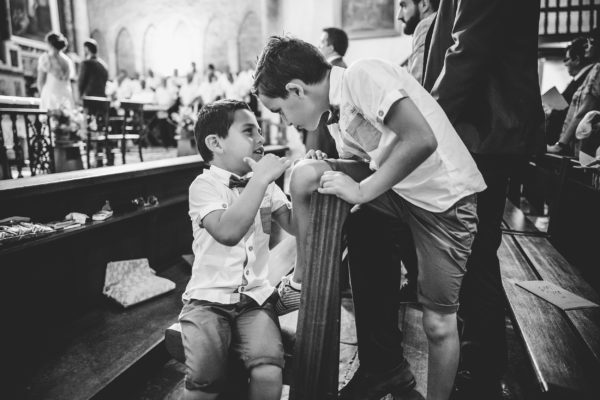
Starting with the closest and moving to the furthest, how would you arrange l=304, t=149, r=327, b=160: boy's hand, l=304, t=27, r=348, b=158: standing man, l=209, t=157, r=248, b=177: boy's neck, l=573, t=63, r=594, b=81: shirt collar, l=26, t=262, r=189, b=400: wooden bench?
1. l=304, t=149, r=327, b=160: boy's hand
2. l=209, t=157, r=248, b=177: boy's neck
3. l=26, t=262, r=189, b=400: wooden bench
4. l=304, t=27, r=348, b=158: standing man
5. l=573, t=63, r=594, b=81: shirt collar

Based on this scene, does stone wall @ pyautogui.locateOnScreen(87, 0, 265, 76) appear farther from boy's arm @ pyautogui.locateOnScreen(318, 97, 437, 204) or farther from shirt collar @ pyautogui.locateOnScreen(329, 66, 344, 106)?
boy's arm @ pyautogui.locateOnScreen(318, 97, 437, 204)

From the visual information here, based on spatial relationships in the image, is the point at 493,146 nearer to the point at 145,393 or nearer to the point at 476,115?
the point at 476,115

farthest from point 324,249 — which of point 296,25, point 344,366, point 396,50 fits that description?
point 296,25

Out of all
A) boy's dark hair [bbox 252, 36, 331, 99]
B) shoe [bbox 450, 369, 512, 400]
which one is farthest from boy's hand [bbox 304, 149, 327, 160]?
shoe [bbox 450, 369, 512, 400]

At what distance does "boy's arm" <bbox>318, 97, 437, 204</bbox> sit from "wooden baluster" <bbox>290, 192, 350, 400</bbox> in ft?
0.13

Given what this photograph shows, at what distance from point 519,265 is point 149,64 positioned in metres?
18.3

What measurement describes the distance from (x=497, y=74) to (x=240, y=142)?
39.2 inches

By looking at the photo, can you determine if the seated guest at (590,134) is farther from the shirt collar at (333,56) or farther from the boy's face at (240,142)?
the boy's face at (240,142)

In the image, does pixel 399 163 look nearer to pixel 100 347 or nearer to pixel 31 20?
pixel 100 347

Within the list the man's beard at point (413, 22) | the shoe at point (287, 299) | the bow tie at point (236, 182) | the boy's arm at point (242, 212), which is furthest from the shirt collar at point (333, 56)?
the shoe at point (287, 299)

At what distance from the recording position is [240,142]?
1.52 m

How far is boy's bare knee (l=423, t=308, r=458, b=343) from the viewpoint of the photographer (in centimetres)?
128

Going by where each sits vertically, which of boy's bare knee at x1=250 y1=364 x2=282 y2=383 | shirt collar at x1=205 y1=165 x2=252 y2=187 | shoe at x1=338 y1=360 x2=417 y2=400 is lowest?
shoe at x1=338 y1=360 x2=417 y2=400

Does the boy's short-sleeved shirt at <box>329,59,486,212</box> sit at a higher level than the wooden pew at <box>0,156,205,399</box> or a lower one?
higher
